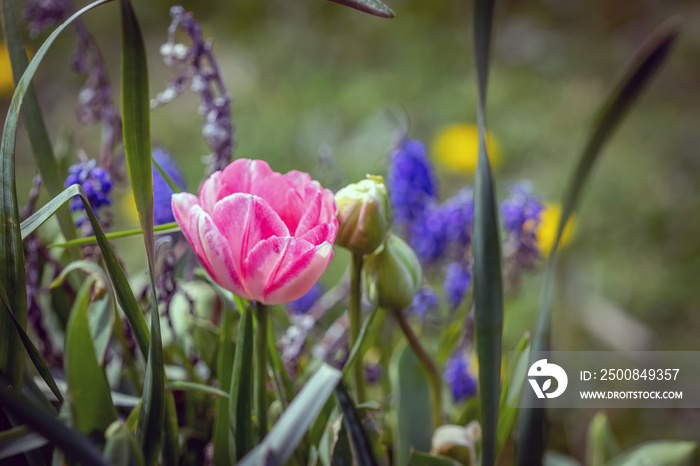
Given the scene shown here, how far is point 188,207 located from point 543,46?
1.83 meters

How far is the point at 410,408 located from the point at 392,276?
0.45 ft

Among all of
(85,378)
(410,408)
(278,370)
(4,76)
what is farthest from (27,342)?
(4,76)

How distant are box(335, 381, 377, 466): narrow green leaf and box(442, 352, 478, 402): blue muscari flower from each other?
0.22 metres

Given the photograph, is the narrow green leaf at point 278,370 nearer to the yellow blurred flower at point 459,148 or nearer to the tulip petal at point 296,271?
the tulip petal at point 296,271

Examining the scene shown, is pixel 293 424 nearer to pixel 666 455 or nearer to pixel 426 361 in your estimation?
pixel 426 361

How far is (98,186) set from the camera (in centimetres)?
40

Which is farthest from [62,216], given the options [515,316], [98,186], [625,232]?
[625,232]

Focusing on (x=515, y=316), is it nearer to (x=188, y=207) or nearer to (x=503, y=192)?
(x=503, y=192)

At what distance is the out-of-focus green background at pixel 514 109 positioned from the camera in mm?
1215

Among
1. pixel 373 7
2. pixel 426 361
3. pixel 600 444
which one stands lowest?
pixel 600 444

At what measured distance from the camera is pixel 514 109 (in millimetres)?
1684

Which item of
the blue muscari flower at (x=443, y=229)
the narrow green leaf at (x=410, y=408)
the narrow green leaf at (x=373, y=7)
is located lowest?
the narrow green leaf at (x=410, y=408)

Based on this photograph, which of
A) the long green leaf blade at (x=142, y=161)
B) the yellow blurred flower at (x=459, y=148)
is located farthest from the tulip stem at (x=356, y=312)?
the yellow blurred flower at (x=459, y=148)

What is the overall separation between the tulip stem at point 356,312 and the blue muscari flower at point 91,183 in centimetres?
18
